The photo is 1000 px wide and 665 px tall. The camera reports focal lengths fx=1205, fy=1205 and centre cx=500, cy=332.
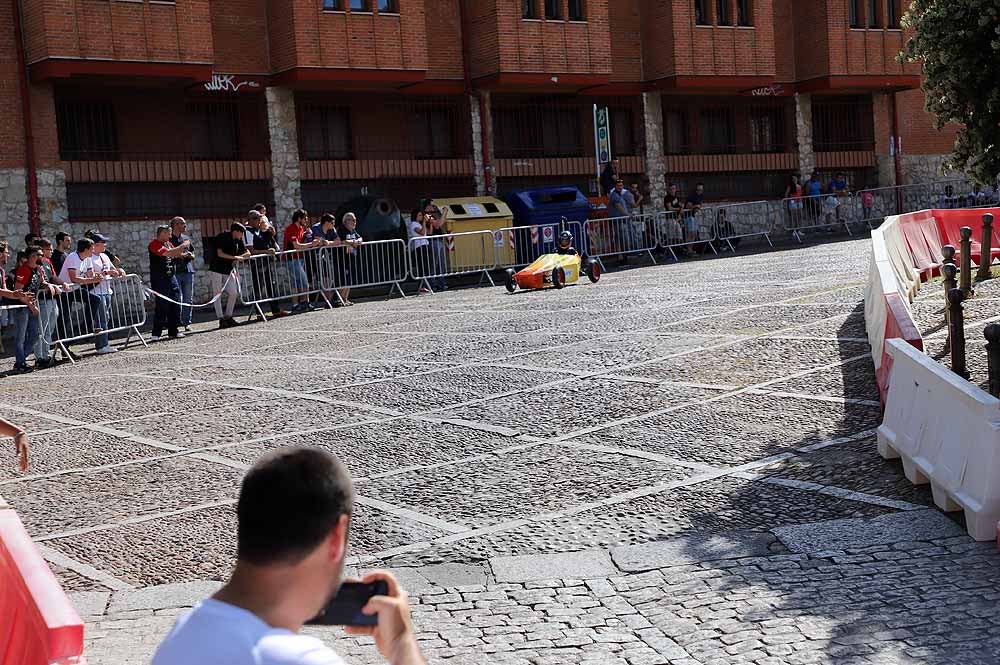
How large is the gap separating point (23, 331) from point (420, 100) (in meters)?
17.5

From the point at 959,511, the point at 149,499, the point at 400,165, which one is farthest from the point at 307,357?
the point at 400,165

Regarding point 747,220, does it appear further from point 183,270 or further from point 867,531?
point 867,531

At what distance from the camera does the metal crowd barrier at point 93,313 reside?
52.9 feet

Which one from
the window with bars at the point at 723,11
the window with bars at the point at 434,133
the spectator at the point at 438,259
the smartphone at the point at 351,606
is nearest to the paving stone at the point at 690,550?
the smartphone at the point at 351,606

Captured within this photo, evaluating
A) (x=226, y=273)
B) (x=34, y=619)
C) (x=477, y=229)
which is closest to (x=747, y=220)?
(x=477, y=229)

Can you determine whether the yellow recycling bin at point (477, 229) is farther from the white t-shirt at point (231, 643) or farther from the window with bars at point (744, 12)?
the white t-shirt at point (231, 643)

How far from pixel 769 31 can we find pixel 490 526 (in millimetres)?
31595

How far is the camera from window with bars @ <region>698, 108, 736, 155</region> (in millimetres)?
36438

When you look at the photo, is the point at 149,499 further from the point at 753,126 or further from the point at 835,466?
the point at 753,126

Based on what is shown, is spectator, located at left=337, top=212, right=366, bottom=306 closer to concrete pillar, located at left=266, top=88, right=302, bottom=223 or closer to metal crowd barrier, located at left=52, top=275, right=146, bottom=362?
metal crowd barrier, located at left=52, top=275, right=146, bottom=362

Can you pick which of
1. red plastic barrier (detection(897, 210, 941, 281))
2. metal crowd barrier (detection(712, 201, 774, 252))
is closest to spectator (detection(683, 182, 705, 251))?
metal crowd barrier (detection(712, 201, 774, 252))

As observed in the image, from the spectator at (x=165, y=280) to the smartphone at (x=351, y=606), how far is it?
15.9 meters

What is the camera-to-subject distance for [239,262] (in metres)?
19.0

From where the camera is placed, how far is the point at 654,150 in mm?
34375
